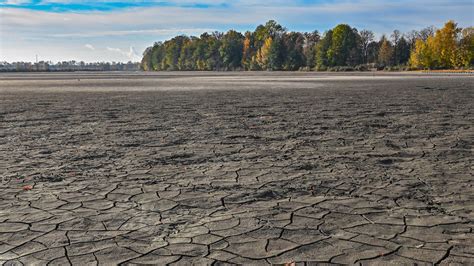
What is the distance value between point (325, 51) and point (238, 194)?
311 feet

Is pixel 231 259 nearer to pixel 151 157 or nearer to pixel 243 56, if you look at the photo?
pixel 151 157

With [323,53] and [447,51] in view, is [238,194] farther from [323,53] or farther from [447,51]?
[323,53]

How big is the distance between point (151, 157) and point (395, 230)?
4496 millimetres

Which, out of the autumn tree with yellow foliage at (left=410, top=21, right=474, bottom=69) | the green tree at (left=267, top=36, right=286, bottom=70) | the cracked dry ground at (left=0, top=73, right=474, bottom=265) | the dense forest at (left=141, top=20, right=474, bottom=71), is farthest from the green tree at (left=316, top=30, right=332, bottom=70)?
the cracked dry ground at (left=0, top=73, right=474, bottom=265)

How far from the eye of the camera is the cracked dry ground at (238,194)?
396cm

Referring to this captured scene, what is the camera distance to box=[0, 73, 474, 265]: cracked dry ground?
13.0ft

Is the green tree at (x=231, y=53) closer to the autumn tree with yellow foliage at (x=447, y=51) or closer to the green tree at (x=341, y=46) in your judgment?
the green tree at (x=341, y=46)

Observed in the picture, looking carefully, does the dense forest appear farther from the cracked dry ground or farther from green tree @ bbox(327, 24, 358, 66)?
the cracked dry ground

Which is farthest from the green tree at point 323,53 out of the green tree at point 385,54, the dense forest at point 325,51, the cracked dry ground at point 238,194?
the cracked dry ground at point 238,194

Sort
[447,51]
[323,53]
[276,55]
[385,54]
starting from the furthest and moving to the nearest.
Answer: [276,55] < [323,53] < [385,54] < [447,51]

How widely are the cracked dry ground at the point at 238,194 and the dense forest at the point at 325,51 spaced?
230 feet

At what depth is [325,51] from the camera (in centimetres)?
9725

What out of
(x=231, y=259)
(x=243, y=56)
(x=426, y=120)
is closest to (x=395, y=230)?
(x=231, y=259)

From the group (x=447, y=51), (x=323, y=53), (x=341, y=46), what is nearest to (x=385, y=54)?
(x=341, y=46)
